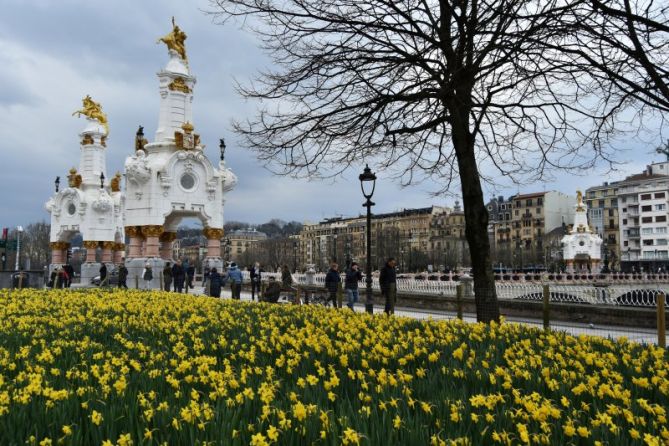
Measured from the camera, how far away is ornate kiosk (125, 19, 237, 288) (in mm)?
34000

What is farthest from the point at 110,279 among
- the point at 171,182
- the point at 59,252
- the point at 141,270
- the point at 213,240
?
the point at 59,252

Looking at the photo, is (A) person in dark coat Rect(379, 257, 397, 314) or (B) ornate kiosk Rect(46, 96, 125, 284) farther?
(B) ornate kiosk Rect(46, 96, 125, 284)

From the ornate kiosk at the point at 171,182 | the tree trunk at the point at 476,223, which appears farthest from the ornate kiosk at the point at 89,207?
the tree trunk at the point at 476,223

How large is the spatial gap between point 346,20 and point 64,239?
43779mm

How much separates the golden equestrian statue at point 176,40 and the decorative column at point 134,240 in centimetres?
1171

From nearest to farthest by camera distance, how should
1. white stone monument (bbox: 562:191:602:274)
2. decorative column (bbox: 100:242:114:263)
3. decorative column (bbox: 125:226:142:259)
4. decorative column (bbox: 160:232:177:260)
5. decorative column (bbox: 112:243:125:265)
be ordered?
decorative column (bbox: 125:226:142:259) → decorative column (bbox: 160:232:177:260) → decorative column (bbox: 100:242:114:263) → decorative column (bbox: 112:243:125:265) → white stone monument (bbox: 562:191:602:274)

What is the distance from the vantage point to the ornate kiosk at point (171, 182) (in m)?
34.0

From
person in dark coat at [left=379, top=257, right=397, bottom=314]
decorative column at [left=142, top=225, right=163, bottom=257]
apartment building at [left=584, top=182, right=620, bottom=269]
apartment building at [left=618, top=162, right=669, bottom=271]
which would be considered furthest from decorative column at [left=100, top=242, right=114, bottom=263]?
apartment building at [left=584, top=182, right=620, bottom=269]

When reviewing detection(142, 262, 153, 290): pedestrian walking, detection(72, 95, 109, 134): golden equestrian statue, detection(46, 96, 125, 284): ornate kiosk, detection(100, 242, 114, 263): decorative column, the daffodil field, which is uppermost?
detection(72, 95, 109, 134): golden equestrian statue

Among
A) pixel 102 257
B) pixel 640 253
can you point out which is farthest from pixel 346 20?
pixel 640 253

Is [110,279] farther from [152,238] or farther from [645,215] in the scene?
[645,215]

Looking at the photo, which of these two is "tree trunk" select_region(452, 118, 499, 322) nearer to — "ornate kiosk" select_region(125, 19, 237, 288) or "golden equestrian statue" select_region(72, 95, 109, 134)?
"ornate kiosk" select_region(125, 19, 237, 288)

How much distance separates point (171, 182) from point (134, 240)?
4.25 m

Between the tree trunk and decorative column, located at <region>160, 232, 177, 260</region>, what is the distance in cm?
2949
